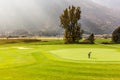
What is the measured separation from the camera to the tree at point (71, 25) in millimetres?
142625

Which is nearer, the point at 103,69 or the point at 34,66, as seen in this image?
the point at 103,69

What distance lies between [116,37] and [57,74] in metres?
124

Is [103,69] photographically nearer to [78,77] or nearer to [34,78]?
[78,77]

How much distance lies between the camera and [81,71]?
4150 centimetres

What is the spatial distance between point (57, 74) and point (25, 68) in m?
7.30

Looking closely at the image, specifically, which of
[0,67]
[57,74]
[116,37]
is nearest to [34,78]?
[57,74]

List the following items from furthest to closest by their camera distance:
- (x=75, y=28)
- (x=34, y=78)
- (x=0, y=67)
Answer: (x=75, y=28) → (x=0, y=67) → (x=34, y=78)

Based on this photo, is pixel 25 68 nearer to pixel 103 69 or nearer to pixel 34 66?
pixel 34 66

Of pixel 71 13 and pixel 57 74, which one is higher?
pixel 71 13

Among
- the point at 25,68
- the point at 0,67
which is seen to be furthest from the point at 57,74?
the point at 0,67

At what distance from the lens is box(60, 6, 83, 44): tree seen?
143m

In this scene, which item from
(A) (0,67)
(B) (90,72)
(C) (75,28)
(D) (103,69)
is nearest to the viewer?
(B) (90,72)

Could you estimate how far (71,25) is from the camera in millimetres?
146000

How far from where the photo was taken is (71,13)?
14712 cm
